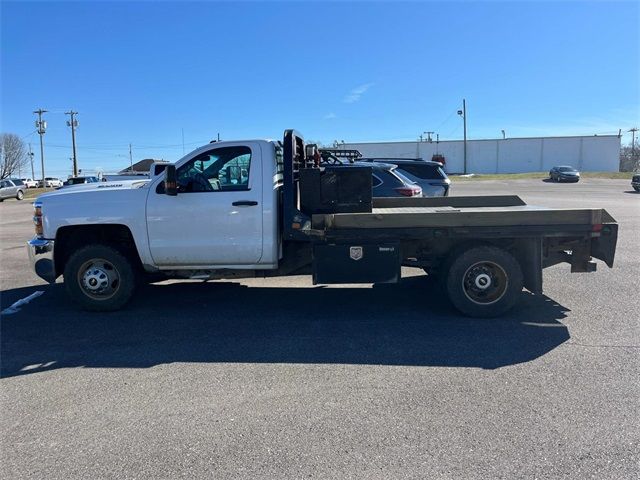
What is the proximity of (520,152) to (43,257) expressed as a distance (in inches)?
3441

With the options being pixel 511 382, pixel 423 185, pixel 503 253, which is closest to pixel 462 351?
pixel 511 382

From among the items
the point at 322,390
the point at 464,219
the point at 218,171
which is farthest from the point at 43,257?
the point at 464,219

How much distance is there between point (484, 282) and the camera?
6.05 m

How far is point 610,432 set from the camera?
346cm

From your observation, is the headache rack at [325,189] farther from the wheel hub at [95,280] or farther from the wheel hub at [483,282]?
the wheel hub at [95,280]

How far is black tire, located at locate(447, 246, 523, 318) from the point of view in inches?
235

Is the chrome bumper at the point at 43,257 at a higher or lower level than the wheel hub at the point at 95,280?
higher

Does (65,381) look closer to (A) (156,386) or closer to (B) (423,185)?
(A) (156,386)

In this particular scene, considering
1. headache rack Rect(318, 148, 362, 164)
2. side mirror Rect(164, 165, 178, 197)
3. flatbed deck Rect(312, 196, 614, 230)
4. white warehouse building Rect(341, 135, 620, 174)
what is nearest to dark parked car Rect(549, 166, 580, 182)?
white warehouse building Rect(341, 135, 620, 174)

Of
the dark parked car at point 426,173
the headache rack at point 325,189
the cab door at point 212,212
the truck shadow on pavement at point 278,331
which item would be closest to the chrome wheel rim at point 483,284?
the truck shadow on pavement at point 278,331

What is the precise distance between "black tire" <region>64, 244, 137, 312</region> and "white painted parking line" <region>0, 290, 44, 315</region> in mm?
1004

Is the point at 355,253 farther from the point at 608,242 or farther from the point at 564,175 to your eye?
the point at 564,175

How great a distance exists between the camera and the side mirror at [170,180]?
19.7ft

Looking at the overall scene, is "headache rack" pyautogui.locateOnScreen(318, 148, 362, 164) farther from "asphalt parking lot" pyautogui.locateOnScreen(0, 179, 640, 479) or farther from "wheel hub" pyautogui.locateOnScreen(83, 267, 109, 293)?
"wheel hub" pyautogui.locateOnScreen(83, 267, 109, 293)
